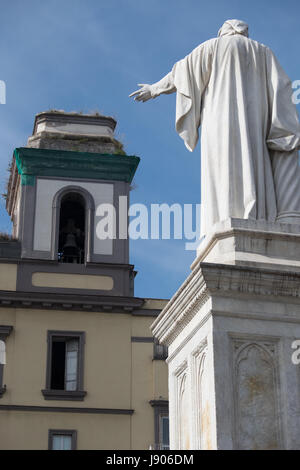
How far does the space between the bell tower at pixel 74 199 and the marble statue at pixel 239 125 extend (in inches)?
791

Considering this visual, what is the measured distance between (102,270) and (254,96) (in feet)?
68.0

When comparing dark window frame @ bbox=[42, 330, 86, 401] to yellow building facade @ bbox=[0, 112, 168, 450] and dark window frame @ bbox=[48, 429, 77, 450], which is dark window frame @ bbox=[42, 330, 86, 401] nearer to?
yellow building facade @ bbox=[0, 112, 168, 450]

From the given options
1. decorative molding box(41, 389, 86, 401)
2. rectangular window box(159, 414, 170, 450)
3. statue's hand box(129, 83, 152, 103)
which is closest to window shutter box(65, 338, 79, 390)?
decorative molding box(41, 389, 86, 401)

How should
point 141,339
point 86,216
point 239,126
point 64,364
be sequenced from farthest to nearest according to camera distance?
point 86,216
point 141,339
point 64,364
point 239,126

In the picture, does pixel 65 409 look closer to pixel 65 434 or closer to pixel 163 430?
pixel 65 434

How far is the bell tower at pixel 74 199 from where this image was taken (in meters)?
28.6

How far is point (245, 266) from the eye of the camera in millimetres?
7047

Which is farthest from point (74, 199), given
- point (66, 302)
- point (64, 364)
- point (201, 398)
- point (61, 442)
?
point (201, 398)

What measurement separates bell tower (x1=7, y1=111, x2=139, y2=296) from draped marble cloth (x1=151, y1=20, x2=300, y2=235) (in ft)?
65.9

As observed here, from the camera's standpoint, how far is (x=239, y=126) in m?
8.02

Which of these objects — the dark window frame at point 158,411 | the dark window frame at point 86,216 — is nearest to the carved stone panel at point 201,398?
the dark window frame at point 158,411

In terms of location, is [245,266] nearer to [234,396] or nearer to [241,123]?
[234,396]

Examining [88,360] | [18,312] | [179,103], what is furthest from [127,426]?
[179,103]

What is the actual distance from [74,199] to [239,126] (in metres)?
22.4
